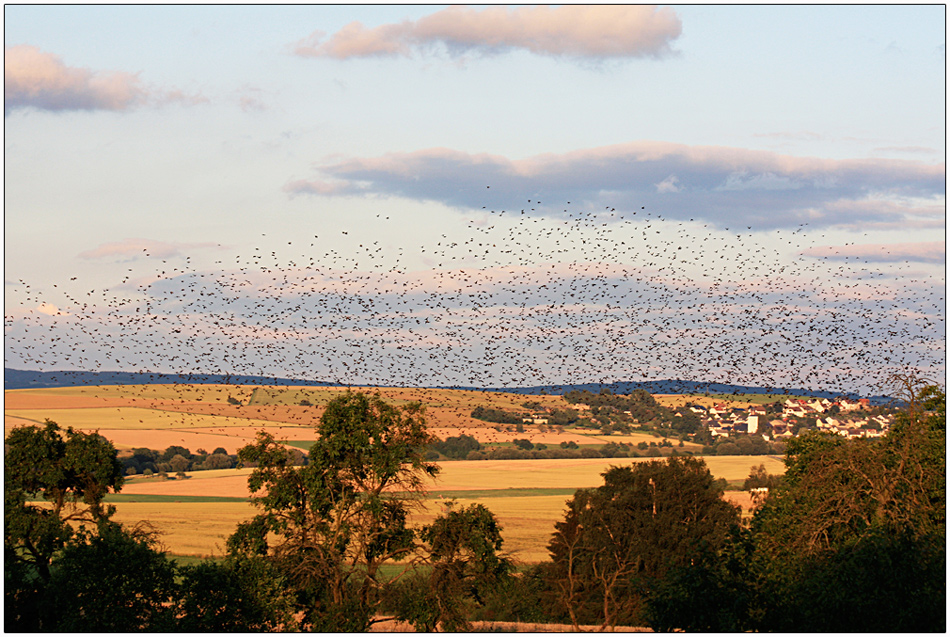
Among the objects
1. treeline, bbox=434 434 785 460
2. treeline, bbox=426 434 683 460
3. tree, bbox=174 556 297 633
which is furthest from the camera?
treeline, bbox=434 434 785 460

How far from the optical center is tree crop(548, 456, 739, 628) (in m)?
48.8

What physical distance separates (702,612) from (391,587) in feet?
43.0

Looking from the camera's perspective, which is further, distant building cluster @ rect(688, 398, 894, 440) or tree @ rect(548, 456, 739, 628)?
distant building cluster @ rect(688, 398, 894, 440)

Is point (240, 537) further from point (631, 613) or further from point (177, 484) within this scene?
point (177, 484)

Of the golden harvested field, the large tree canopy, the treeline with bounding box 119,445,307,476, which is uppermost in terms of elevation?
the large tree canopy

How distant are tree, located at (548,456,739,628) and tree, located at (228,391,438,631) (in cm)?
2343

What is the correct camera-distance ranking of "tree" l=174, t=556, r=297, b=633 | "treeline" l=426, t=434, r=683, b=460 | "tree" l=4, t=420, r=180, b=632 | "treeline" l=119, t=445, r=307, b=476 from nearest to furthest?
"tree" l=4, t=420, r=180, b=632 < "tree" l=174, t=556, r=297, b=633 < "treeline" l=119, t=445, r=307, b=476 < "treeline" l=426, t=434, r=683, b=460

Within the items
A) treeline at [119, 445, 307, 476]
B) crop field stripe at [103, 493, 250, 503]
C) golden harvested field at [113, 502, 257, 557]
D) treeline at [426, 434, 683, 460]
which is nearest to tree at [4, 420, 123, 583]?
golden harvested field at [113, 502, 257, 557]

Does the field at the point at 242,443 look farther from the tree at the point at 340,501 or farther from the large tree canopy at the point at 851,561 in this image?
the large tree canopy at the point at 851,561

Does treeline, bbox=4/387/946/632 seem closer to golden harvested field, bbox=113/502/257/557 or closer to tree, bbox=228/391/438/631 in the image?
tree, bbox=228/391/438/631

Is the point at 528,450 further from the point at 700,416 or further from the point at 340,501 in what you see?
the point at 340,501

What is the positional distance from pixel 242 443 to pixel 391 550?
83.5 m

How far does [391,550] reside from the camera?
88.7 feet

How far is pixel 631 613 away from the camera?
4503cm
